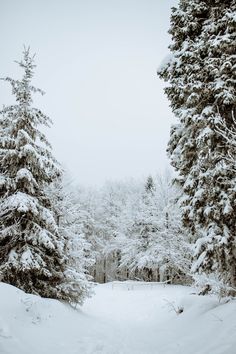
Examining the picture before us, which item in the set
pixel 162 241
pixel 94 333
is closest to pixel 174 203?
pixel 94 333

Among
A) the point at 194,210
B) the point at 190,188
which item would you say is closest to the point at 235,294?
the point at 194,210

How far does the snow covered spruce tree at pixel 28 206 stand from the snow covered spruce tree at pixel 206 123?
17.9 feet

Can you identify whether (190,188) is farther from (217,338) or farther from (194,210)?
(217,338)

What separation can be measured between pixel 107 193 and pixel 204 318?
1557 inches

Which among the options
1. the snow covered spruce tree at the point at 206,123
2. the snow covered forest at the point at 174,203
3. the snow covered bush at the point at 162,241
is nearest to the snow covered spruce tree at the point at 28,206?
the snow covered forest at the point at 174,203

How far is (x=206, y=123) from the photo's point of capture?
31.4ft

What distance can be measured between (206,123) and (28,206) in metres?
7.15

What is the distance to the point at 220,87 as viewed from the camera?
358 inches

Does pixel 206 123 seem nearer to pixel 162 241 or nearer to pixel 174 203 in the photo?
pixel 174 203

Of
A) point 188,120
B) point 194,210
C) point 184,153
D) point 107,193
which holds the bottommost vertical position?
point 194,210

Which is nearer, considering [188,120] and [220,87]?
[220,87]

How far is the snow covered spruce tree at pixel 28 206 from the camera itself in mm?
11117

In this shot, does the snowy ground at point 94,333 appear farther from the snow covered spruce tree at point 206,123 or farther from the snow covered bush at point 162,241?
the snow covered bush at point 162,241

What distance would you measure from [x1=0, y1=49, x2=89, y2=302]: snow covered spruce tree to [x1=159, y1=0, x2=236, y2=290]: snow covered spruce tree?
546 centimetres
